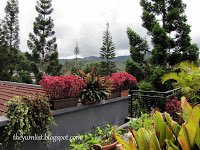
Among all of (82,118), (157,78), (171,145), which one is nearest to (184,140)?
(171,145)

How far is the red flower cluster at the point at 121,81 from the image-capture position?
6000mm

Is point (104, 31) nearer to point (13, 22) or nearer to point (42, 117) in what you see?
point (13, 22)

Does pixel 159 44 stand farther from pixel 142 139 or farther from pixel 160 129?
Result: pixel 142 139

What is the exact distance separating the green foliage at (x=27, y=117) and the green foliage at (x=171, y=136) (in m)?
2.35

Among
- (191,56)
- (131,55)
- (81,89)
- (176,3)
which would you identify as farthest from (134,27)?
(81,89)

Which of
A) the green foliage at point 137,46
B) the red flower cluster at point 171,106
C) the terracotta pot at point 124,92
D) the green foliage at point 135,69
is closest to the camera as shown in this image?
the terracotta pot at point 124,92

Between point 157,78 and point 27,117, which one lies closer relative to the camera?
point 27,117

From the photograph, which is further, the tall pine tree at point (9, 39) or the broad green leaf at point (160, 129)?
the tall pine tree at point (9, 39)

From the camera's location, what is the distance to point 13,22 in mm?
23969

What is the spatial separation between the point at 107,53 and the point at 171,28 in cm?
1330

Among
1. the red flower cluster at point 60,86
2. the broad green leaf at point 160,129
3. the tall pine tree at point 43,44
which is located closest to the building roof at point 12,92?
the red flower cluster at point 60,86

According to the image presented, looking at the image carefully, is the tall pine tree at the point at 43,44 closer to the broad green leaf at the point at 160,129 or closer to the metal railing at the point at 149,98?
the metal railing at the point at 149,98

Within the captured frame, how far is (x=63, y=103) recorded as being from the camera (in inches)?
173

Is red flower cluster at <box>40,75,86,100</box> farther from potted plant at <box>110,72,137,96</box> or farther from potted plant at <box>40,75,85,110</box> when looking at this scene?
potted plant at <box>110,72,137,96</box>
